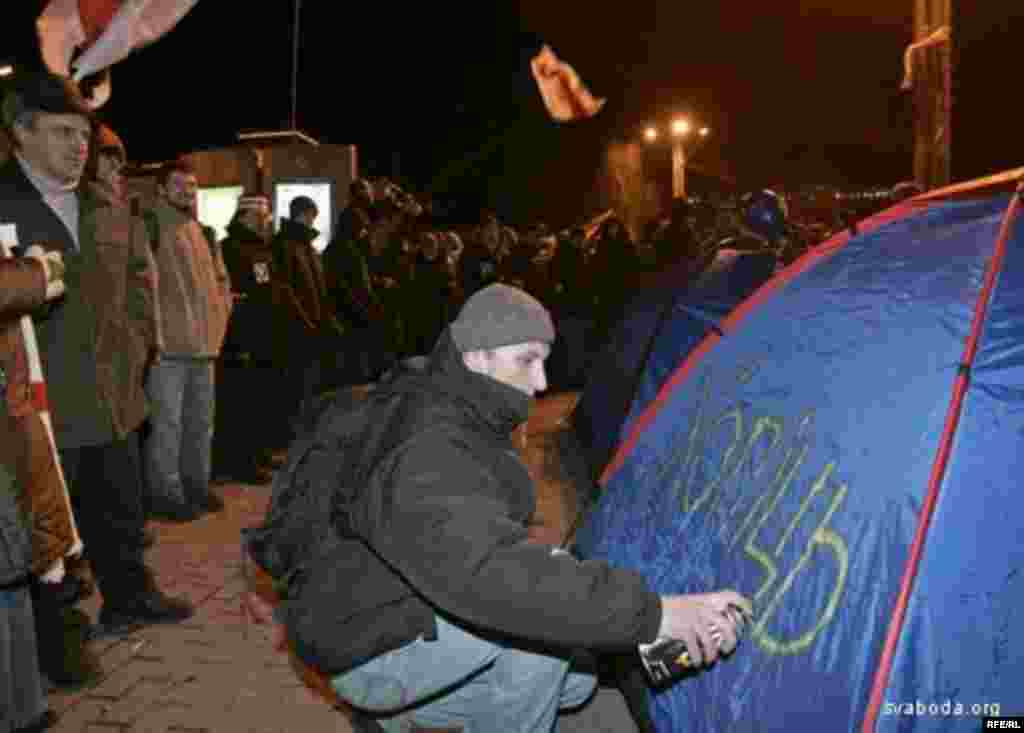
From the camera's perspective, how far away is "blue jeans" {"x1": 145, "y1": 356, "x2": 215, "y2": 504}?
5508mm

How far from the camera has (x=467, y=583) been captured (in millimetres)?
2012

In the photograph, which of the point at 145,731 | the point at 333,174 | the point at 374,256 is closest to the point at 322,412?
the point at 145,731

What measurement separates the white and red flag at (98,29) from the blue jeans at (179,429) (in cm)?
181

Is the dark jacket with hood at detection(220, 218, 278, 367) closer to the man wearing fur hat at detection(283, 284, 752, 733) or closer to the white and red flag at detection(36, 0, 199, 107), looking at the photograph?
the white and red flag at detection(36, 0, 199, 107)

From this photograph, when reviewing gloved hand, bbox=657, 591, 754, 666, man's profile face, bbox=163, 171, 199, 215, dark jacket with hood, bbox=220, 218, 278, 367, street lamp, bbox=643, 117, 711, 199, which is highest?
street lamp, bbox=643, 117, 711, 199

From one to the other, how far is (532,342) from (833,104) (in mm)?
28692

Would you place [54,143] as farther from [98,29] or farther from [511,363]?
[98,29]

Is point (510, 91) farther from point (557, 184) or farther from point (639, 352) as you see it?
point (639, 352)

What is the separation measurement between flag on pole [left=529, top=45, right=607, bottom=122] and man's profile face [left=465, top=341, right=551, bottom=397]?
8.24m

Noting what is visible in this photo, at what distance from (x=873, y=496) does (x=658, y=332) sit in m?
3.48

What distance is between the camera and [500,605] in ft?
6.61

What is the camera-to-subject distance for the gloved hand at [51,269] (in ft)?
9.87

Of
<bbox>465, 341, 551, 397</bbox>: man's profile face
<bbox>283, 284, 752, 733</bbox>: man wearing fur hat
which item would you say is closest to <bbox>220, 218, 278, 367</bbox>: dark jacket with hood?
<bbox>283, 284, 752, 733</bbox>: man wearing fur hat

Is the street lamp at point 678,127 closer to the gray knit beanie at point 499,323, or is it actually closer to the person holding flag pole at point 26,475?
the person holding flag pole at point 26,475
